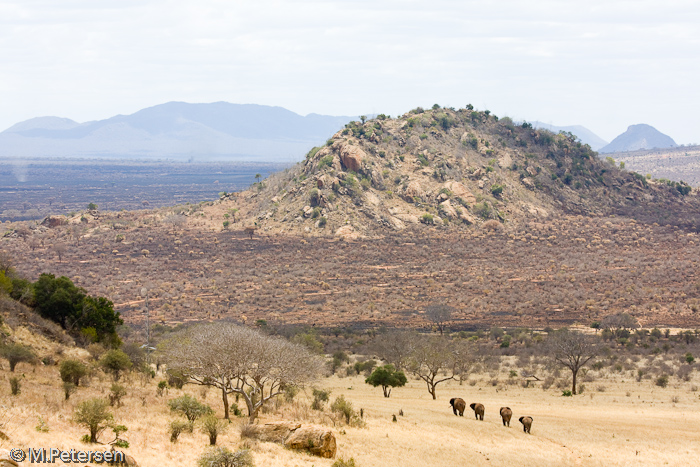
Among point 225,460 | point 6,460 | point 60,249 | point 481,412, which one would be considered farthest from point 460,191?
point 6,460

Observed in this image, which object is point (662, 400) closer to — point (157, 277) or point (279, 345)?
point (279, 345)

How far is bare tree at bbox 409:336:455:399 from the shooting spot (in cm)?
2906

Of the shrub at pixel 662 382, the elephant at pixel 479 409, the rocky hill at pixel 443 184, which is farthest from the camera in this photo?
the rocky hill at pixel 443 184

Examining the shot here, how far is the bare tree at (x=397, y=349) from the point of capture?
3353cm

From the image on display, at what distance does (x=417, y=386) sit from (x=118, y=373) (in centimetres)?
1503

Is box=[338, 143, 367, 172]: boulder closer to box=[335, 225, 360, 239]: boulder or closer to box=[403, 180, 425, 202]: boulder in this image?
box=[403, 180, 425, 202]: boulder

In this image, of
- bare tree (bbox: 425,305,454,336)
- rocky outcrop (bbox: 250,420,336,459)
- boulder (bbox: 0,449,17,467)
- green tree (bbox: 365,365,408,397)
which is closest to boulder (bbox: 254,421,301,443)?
rocky outcrop (bbox: 250,420,336,459)

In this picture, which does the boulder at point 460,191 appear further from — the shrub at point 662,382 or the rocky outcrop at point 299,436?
the rocky outcrop at point 299,436

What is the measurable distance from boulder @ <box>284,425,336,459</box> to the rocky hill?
61.0 metres

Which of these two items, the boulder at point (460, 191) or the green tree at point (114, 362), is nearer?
the green tree at point (114, 362)

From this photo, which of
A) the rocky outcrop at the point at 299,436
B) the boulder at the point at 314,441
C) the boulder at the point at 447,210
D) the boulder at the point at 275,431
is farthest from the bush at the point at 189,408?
the boulder at the point at 447,210

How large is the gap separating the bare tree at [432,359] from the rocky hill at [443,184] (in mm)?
46446

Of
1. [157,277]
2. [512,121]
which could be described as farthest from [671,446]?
[512,121]

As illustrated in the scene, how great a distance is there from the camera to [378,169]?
90188 millimetres
